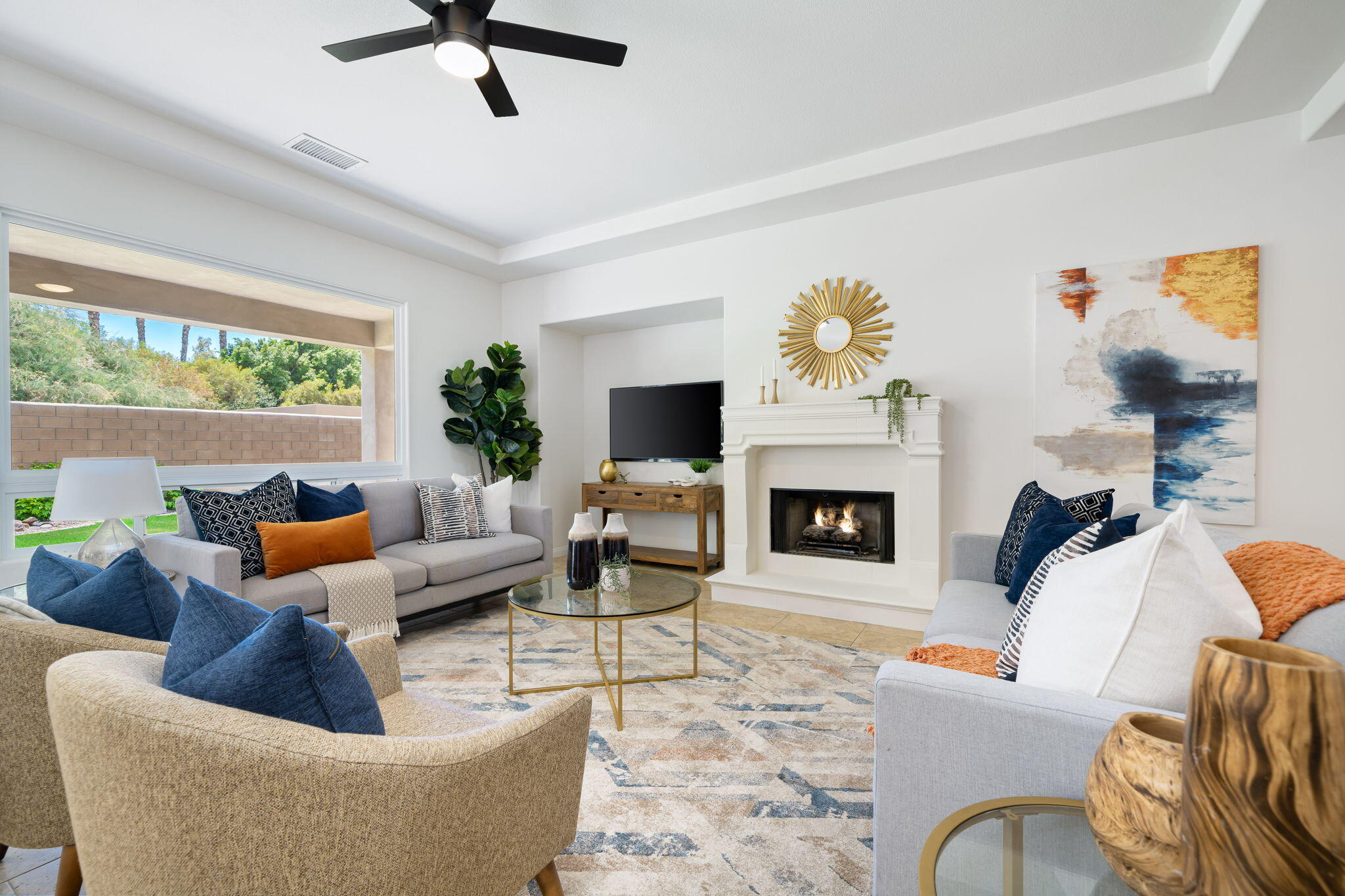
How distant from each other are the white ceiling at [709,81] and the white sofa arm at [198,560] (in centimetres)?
210

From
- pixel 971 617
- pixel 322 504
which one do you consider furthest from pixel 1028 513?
pixel 322 504

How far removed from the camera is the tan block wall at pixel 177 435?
295 centimetres

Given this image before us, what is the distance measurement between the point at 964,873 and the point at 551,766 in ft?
2.09

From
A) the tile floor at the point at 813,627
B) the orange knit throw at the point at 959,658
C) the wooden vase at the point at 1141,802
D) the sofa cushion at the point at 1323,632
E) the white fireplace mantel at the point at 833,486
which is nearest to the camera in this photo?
the wooden vase at the point at 1141,802

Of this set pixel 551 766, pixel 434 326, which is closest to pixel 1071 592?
pixel 551 766

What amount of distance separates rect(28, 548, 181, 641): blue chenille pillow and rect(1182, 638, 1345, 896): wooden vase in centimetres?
162

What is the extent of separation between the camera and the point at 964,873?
0.81 metres

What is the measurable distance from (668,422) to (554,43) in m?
3.24

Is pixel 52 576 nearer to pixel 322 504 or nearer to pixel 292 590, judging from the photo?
pixel 292 590

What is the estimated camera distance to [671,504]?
15.4 feet

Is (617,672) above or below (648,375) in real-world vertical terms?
below

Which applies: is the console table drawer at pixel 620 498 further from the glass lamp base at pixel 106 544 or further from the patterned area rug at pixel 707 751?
the glass lamp base at pixel 106 544

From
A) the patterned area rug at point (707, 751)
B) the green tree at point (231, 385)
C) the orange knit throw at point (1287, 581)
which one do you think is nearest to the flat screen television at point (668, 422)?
the patterned area rug at point (707, 751)

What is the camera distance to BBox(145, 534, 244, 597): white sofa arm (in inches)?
96.4
